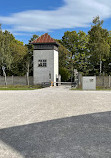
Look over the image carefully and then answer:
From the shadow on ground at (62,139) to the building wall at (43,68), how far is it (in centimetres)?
2481

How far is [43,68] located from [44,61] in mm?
1060

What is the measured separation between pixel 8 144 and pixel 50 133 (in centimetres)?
131

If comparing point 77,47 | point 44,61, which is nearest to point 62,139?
point 44,61

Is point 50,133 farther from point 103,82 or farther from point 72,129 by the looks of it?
point 103,82

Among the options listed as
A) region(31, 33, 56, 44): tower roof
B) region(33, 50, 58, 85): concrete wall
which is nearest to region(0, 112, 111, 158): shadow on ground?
region(33, 50, 58, 85): concrete wall

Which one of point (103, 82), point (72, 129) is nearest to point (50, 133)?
point (72, 129)

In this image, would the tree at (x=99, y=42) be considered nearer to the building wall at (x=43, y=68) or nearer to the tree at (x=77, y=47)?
the tree at (x=77, y=47)

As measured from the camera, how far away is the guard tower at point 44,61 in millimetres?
32156

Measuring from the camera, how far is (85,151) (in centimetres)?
446

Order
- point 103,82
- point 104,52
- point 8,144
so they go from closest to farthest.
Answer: point 8,144, point 103,82, point 104,52

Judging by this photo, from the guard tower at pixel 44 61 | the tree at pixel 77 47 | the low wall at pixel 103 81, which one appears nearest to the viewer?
the low wall at pixel 103 81

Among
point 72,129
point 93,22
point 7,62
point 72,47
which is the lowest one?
point 72,129

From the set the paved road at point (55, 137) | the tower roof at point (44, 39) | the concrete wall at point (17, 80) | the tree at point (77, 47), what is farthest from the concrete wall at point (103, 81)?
the paved road at point (55, 137)

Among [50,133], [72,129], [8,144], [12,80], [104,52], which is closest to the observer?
[8,144]
